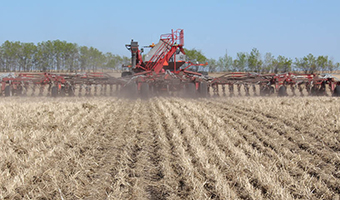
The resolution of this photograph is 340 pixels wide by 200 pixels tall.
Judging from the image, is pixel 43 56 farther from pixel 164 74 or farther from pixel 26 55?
pixel 164 74

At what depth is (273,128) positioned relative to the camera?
17.1 ft

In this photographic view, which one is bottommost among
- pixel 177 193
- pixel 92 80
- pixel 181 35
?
pixel 177 193

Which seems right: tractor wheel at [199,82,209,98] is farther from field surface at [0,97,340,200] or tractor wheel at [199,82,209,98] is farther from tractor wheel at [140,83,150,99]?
field surface at [0,97,340,200]

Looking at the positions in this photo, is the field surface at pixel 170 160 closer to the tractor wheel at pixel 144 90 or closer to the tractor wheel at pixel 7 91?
the tractor wheel at pixel 144 90

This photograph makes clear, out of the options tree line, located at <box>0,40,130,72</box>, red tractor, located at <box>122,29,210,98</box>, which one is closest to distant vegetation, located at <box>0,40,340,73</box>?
tree line, located at <box>0,40,130,72</box>

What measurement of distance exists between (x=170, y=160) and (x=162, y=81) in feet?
31.6

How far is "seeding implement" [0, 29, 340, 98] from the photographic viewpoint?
41.3ft

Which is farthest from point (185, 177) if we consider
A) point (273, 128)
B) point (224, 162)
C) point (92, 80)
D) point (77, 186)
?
point (92, 80)

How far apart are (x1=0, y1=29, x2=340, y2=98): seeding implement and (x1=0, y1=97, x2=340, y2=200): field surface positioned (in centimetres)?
713

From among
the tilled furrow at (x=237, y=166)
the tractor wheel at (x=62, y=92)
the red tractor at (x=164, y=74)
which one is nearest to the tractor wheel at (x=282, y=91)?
the red tractor at (x=164, y=74)

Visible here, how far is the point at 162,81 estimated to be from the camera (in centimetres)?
1288

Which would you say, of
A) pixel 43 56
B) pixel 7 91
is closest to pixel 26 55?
pixel 43 56

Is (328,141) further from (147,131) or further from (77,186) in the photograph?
(77,186)

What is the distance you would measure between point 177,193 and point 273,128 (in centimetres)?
325
